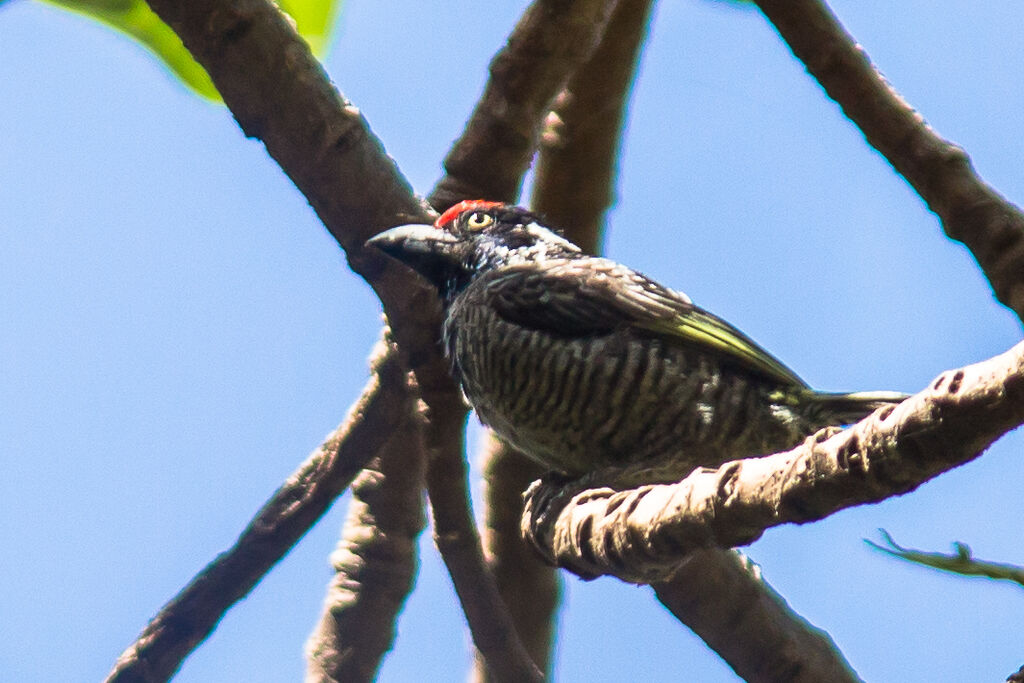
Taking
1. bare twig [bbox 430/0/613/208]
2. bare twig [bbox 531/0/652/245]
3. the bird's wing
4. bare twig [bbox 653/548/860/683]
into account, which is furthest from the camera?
bare twig [bbox 531/0/652/245]

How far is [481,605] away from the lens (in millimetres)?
3705

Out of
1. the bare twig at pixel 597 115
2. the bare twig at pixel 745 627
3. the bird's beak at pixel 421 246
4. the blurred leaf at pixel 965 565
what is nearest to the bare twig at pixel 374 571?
the bird's beak at pixel 421 246

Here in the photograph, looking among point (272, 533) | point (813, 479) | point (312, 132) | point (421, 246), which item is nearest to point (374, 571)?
point (272, 533)

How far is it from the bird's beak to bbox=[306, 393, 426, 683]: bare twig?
656mm

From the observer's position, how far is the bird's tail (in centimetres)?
351

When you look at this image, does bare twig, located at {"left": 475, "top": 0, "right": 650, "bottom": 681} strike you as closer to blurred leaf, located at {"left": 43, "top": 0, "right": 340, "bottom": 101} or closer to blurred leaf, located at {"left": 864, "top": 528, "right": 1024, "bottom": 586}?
blurred leaf, located at {"left": 43, "top": 0, "right": 340, "bottom": 101}

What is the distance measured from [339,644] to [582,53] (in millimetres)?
2423

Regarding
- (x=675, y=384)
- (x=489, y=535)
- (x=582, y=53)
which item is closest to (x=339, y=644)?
(x=489, y=535)

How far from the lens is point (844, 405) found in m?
3.67

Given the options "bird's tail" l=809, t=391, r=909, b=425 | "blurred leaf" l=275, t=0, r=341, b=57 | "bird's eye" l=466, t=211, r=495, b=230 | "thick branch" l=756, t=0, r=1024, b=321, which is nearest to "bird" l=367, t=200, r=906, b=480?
"bird's tail" l=809, t=391, r=909, b=425

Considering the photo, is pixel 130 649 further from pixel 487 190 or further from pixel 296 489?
pixel 487 190

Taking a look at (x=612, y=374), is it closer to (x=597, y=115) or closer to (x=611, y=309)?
(x=611, y=309)

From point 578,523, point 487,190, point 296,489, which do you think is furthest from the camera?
point 487,190

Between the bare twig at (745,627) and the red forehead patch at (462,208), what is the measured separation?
1605 mm
